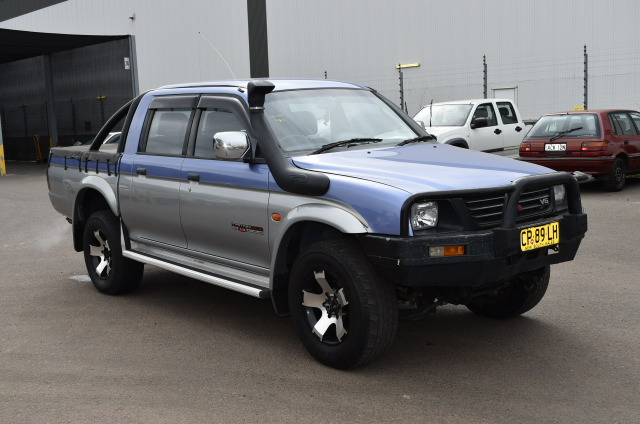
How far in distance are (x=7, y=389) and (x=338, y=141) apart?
2.67 meters

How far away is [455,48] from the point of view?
78.1 ft

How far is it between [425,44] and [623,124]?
37.3 feet

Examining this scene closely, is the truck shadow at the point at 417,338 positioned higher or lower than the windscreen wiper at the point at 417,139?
Answer: lower

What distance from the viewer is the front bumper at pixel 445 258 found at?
4.26 meters

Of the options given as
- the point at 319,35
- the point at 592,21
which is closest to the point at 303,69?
the point at 319,35

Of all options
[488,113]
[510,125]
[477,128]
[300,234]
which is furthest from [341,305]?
[510,125]

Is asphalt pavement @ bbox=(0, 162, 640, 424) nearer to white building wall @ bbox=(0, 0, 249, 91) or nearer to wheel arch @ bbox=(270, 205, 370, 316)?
wheel arch @ bbox=(270, 205, 370, 316)

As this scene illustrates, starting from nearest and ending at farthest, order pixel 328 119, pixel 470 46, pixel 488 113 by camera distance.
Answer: pixel 328 119
pixel 488 113
pixel 470 46

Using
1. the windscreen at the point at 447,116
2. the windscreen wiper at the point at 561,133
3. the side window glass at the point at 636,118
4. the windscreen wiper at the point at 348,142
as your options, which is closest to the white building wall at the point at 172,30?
the windscreen at the point at 447,116

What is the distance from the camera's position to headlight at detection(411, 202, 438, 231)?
4348 mm

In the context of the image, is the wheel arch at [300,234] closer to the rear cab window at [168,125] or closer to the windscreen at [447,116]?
the rear cab window at [168,125]

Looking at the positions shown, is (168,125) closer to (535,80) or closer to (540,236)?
(540,236)

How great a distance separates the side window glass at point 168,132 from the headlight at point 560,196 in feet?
9.24

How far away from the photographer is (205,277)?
557 cm
